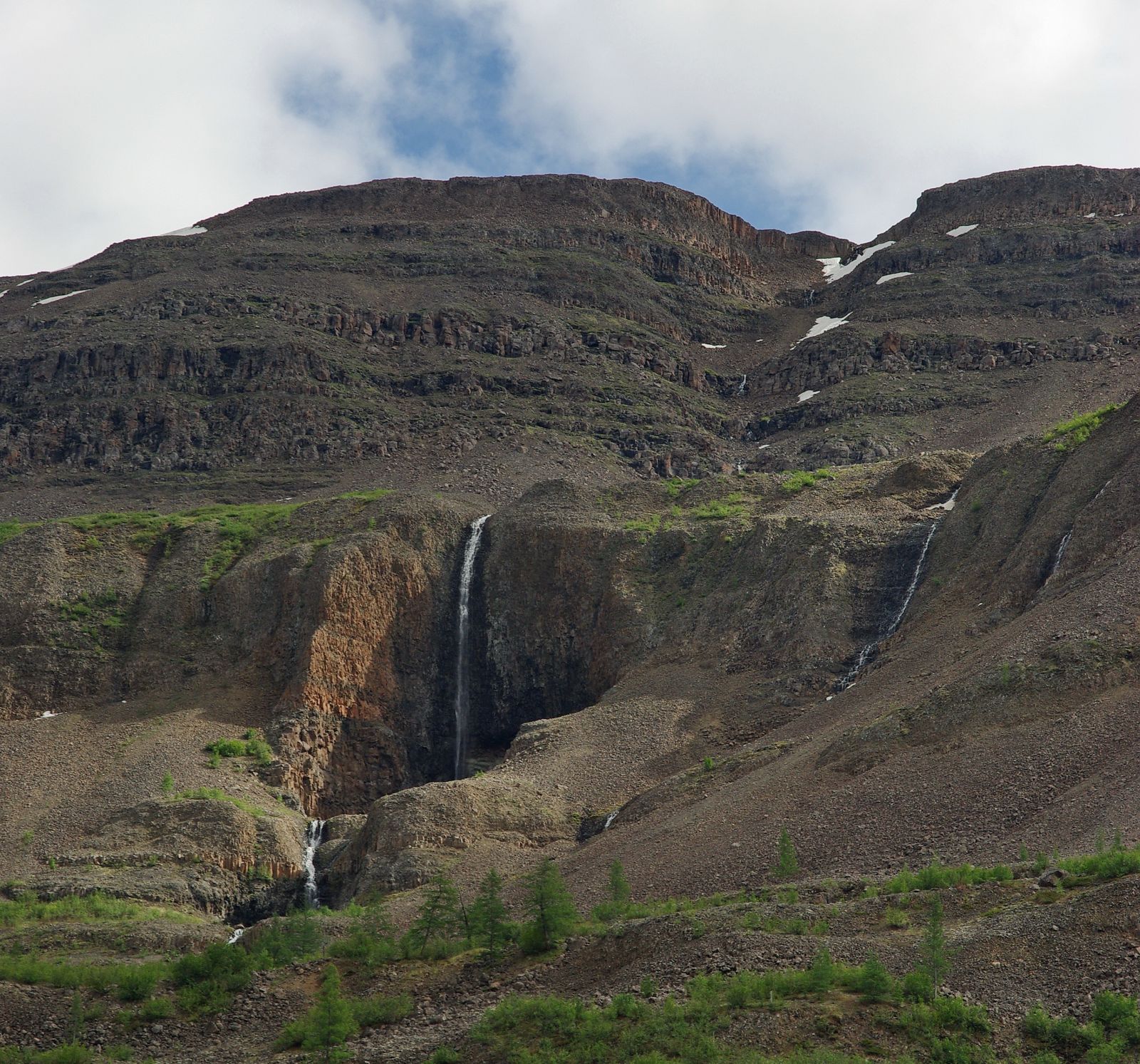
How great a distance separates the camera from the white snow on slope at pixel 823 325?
4741 inches

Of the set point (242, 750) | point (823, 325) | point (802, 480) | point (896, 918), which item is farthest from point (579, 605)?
point (823, 325)

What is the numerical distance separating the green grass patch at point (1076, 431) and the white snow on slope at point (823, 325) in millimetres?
57193

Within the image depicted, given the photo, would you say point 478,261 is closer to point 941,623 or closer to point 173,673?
point 173,673

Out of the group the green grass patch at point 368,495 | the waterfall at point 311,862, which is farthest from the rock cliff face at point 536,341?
the waterfall at point 311,862

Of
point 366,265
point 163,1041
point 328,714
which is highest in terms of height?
point 366,265

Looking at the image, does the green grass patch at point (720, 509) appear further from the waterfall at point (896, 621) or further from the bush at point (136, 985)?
the bush at point (136, 985)

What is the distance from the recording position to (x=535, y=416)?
99.3m

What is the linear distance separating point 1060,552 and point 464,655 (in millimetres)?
28724

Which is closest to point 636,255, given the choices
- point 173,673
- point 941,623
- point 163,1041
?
point 173,673

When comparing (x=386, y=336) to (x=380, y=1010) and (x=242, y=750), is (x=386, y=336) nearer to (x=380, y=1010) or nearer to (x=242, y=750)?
(x=242, y=750)

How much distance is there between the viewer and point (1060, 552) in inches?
1957

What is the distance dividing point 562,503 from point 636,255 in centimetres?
5895

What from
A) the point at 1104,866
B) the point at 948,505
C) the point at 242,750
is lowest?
the point at 1104,866

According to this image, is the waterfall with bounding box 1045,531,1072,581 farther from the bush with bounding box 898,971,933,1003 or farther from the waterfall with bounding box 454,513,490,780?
the waterfall with bounding box 454,513,490,780
